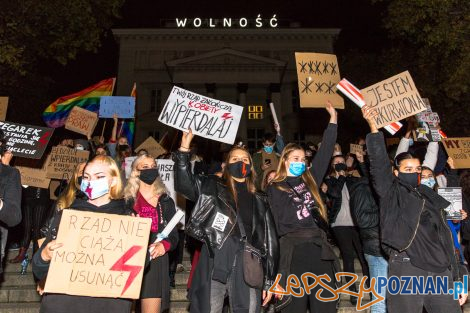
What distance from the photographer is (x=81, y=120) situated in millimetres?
10594

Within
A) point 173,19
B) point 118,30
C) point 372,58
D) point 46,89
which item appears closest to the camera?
point 46,89

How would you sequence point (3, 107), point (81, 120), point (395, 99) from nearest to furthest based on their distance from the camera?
1. point (395, 99)
2. point (3, 107)
3. point (81, 120)

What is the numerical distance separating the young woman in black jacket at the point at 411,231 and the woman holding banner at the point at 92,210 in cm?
234

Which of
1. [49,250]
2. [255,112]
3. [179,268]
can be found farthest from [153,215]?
[255,112]

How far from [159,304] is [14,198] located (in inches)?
68.7

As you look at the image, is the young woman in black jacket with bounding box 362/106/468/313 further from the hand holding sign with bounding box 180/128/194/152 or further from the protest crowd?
the hand holding sign with bounding box 180/128/194/152

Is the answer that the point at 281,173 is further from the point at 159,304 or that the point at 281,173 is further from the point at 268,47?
the point at 268,47

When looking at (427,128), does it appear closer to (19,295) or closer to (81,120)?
(19,295)

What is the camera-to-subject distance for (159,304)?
4703 millimetres

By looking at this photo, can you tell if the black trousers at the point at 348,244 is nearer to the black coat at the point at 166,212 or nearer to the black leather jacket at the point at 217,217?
the black leather jacket at the point at 217,217

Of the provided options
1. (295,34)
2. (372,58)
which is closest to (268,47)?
(295,34)

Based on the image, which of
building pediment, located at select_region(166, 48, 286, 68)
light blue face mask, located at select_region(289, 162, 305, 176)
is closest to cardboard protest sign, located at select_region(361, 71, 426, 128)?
light blue face mask, located at select_region(289, 162, 305, 176)

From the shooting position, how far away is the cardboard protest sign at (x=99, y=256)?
3127mm

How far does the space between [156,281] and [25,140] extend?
447 cm
